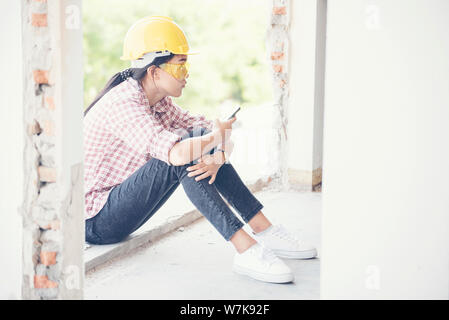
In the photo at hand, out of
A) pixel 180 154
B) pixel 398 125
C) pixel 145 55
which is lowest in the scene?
pixel 180 154

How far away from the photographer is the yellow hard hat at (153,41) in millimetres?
3020

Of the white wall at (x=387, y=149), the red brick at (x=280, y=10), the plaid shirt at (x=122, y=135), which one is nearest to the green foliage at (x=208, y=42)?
the red brick at (x=280, y=10)

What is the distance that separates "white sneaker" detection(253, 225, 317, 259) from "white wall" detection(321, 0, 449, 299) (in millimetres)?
1032

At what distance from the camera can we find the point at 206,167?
2.81 metres

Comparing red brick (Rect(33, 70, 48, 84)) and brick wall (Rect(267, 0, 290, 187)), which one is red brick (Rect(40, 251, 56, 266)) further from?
brick wall (Rect(267, 0, 290, 187))

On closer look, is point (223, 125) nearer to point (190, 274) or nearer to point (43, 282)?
point (190, 274)

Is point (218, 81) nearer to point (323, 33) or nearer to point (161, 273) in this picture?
point (323, 33)

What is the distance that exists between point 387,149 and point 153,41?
1443mm

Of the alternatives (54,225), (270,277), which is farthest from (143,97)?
(270,277)

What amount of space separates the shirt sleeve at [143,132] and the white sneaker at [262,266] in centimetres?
56

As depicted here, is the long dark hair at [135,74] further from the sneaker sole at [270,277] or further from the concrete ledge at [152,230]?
the sneaker sole at [270,277]
